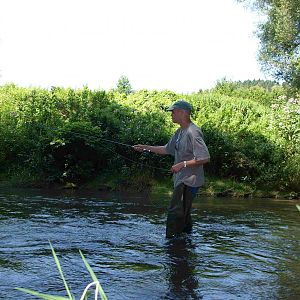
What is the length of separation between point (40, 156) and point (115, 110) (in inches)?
151

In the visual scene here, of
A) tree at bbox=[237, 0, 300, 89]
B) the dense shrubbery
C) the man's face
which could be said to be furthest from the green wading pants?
tree at bbox=[237, 0, 300, 89]

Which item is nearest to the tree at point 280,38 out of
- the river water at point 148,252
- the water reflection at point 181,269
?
the river water at point 148,252

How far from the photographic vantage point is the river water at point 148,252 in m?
4.70

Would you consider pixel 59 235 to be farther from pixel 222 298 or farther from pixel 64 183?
pixel 64 183

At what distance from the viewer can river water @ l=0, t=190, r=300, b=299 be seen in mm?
4699

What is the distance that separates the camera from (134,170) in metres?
16.1

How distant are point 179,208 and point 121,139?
994cm

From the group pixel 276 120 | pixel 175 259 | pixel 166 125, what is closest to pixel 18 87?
pixel 166 125

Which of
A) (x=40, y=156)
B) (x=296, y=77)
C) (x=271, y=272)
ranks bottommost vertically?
(x=271, y=272)

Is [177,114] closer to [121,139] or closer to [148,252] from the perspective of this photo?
[148,252]

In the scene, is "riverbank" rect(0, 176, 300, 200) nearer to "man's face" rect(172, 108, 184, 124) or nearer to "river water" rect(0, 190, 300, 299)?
→ "river water" rect(0, 190, 300, 299)

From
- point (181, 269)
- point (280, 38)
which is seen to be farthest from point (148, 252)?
point (280, 38)

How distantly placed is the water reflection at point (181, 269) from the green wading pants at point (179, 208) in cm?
16

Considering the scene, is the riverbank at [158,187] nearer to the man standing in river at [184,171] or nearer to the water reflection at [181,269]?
the man standing in river at [184,171]
